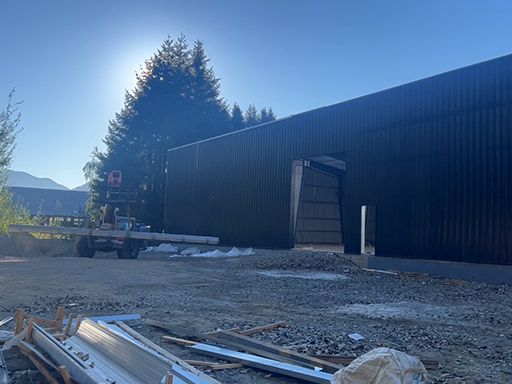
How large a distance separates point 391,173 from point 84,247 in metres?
13.1

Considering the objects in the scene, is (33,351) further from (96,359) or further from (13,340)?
(96,359)

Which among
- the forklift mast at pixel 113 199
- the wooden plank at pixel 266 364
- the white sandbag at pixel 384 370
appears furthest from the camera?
the forklift mast at pixel 113 199

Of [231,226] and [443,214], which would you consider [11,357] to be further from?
[231,226]

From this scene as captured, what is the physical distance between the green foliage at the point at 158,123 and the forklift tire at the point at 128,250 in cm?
1763

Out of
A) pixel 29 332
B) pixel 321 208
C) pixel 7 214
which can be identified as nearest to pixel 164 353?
pixel 29 332

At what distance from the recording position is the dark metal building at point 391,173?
15.0 m

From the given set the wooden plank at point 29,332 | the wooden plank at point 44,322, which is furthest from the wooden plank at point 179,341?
the wooden plank at point 29,332

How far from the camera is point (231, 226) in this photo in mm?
26500

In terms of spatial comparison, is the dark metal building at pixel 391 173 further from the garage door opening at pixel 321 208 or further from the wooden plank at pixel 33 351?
the wooden plank at pixel 33 351

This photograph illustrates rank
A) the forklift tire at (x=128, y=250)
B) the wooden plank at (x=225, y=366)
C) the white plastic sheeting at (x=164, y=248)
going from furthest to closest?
the white plastic sheeting at (x=164, y=248), the forklift tire at (x=128, y=250), the wooden plank at (x=225, y=366)

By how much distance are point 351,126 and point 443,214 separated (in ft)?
18.5

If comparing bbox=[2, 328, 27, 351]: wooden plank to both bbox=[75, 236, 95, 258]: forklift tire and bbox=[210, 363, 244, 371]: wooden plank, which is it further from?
bbox=[75, 236, 95, 258]: forklift tire

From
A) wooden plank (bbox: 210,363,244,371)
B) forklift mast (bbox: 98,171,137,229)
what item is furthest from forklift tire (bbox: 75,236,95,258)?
wooden plank (bbox: 210,363,244,371)

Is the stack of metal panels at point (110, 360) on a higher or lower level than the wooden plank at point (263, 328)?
higher
